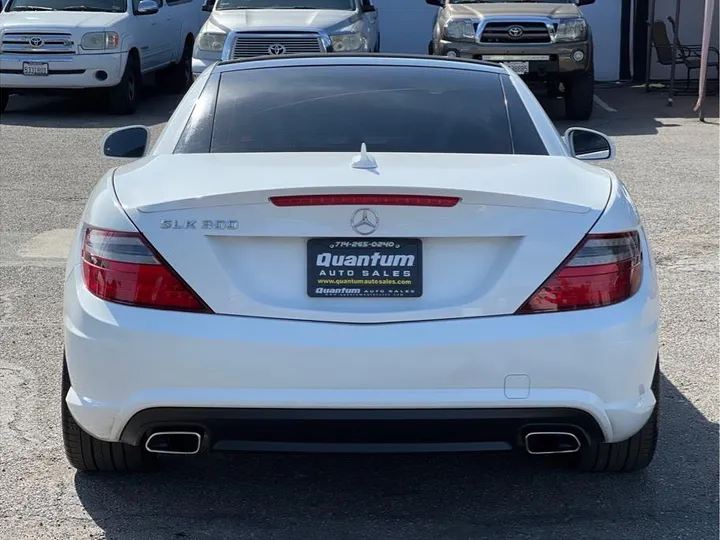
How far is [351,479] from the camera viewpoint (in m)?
4.41

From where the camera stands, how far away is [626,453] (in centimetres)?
425

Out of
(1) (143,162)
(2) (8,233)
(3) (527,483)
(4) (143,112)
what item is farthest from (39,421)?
(4) (143,112)

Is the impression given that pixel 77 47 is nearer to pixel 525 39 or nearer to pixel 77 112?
pixel 77 112

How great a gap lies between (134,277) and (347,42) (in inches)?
428

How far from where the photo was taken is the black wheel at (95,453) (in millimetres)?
4148

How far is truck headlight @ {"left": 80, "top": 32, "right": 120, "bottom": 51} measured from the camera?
15305 mm

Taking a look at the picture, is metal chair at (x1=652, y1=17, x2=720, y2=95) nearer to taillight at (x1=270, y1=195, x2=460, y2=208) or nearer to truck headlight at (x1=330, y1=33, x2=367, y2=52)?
truck headlight at (x1=330, y1=33, x2=367, y2=52)

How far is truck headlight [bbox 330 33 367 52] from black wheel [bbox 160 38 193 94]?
4.65 meters

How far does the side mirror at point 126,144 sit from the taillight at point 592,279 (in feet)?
7.37

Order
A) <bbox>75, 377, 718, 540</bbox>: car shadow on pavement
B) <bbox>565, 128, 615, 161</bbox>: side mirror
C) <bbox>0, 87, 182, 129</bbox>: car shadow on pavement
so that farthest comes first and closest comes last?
<bbox>0, 87, 182, 129</bbox>: car shadow on pavement
<bbox>565, 128, 615, 161</bbox>: side mirror
<bbox>75, 377, 718, 540</bbox>: car shadow on pavement

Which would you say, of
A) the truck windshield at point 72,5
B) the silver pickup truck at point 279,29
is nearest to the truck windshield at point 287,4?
the silver pickup truck at point 279,29

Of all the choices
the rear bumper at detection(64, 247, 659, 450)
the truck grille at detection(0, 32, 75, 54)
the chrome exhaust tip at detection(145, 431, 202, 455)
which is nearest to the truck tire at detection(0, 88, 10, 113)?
the truck grille at detection(0, 32, 75, 54)

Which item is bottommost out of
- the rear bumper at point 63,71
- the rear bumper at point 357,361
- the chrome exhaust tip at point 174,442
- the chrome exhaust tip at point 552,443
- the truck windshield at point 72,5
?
the rear bumper at point 63,71

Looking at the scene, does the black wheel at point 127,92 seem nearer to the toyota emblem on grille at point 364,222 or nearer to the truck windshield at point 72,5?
the truck windshield at point 72,5
